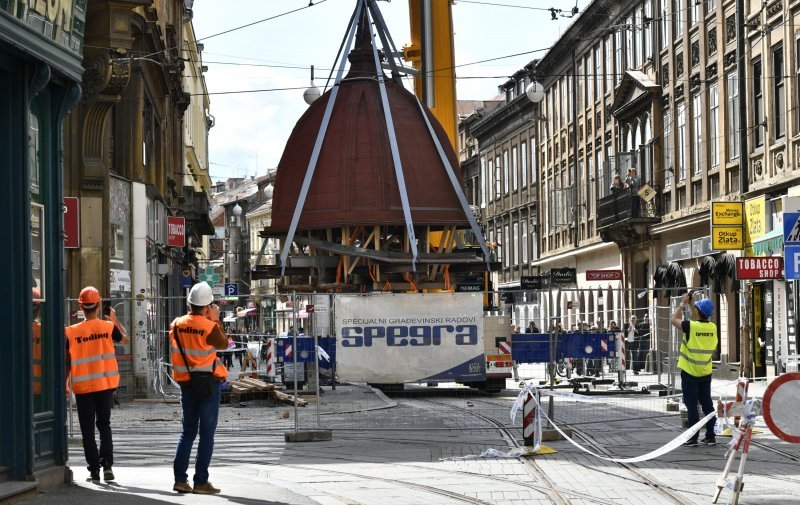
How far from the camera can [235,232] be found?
10862 cm

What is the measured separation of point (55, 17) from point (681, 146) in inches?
1266

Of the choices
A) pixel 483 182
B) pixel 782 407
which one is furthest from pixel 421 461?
pixel 483 182

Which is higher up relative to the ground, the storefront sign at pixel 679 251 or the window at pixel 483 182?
the window at pixel 483 182

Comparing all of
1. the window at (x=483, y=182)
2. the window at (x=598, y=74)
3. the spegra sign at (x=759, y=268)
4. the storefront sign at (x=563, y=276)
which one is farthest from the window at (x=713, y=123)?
the window at (x=483, y=182)

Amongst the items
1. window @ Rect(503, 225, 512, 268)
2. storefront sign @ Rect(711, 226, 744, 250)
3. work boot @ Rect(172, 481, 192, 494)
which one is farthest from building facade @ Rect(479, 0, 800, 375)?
work boot @ Rect(172, 481, 192, 494)

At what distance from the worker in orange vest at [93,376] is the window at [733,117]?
25399mm

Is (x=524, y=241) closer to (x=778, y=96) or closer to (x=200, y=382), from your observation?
(x=778, y=96)

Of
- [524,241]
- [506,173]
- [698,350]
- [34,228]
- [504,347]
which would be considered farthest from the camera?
[506,173]

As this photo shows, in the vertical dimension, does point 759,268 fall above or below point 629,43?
below

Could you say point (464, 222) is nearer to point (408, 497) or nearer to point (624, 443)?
point (624, 443)

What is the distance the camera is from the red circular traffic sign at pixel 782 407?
10120 millimetres

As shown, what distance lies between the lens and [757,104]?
3409cm

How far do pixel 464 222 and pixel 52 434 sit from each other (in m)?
18.4

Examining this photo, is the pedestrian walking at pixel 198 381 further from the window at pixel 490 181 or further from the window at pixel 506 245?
the window at pixel 490 181
